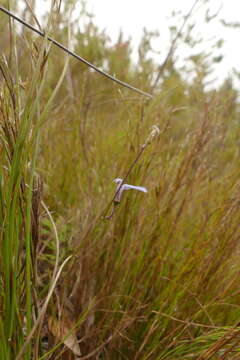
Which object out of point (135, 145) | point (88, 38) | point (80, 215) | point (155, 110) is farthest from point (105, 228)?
point (88, 38)

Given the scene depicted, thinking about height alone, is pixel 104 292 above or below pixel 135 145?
below

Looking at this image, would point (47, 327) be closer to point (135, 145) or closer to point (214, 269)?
point (214, 269)

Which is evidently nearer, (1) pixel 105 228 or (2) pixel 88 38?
(1) pixel 105 228

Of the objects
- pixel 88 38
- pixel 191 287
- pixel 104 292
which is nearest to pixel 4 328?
pixel 104 292

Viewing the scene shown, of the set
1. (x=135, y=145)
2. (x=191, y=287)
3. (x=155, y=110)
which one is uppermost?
(x=155, y=110)

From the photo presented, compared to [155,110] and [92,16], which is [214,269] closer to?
[155,110]

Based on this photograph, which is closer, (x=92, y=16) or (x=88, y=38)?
(x=92, y=16)

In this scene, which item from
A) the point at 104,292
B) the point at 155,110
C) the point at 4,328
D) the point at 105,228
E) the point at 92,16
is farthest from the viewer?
the point at 92,16

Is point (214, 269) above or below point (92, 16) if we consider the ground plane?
below

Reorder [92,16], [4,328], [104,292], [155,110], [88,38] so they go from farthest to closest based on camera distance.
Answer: [88,38] → [92,16] → [155,110] → [104,292] → [4,328]
